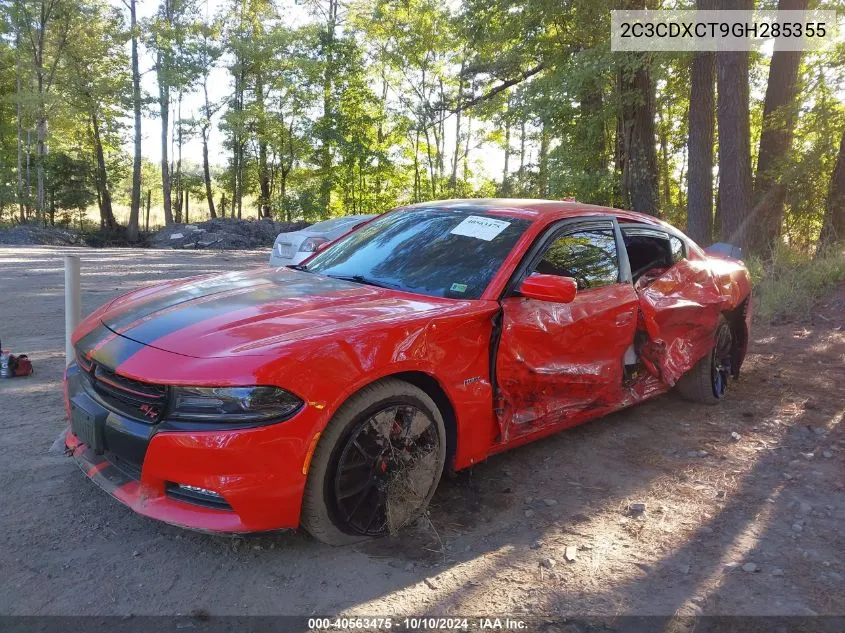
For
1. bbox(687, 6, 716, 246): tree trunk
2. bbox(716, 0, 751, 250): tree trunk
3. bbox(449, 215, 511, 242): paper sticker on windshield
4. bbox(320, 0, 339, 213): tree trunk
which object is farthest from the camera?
bbox(320, 0, 339, 213): tree trunk

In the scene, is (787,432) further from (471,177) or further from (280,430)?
(471,177)

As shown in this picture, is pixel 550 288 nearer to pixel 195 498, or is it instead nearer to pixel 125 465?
pixel 195 498

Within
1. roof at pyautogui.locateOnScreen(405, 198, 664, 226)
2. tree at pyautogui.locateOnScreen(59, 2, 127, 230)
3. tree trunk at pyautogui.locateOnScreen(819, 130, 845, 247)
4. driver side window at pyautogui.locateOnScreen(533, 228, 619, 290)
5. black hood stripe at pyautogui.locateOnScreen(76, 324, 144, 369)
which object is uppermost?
tree at pyautogui.locateOnScreen(59, 2, 127, 230)

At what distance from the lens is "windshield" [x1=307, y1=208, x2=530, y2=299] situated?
3309 mm

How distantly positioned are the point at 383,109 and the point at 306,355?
28.3m

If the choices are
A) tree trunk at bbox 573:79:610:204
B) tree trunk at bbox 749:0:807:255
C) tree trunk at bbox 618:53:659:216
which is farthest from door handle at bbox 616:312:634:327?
tree trunk at bbox 573:79:610:204

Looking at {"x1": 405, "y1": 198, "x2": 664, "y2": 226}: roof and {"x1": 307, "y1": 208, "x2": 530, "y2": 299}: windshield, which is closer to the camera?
{"x1": 307, "y1": 208, "x2": 530, "y2": 299}: windshield

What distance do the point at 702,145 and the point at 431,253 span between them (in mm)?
8723

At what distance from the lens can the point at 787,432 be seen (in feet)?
14.6

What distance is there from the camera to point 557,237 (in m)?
3.61

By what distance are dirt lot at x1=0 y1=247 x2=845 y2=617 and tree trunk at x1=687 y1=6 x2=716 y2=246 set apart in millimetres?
6821

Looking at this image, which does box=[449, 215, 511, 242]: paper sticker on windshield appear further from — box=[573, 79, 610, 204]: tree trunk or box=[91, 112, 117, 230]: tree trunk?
box=[91, 112, 117, 230]: tree trunk

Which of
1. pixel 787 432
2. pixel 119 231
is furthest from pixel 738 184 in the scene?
pixel 119 231

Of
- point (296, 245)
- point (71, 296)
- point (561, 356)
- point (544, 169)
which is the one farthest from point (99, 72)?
point (561, 356)
